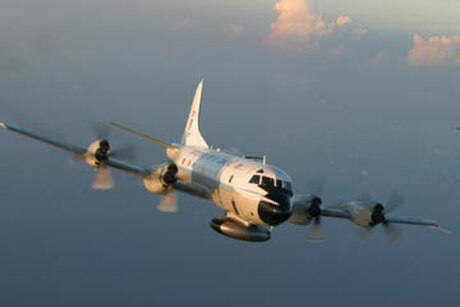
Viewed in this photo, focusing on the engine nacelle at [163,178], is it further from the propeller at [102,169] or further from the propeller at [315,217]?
the propeller at [315,217]

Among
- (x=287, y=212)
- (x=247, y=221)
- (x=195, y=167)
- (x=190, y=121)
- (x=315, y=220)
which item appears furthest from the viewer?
(x=190, y=121)

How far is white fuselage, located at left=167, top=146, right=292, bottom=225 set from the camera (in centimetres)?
4881

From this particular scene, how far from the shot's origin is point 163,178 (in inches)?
2057

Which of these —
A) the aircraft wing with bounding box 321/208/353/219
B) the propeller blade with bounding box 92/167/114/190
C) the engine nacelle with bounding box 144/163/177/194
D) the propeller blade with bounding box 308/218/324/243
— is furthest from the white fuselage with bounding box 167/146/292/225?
the aircraft wing with bounding box 321/208/353/219

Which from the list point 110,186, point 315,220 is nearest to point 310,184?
point 315,220

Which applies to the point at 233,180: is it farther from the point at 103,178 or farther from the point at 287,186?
the point at 103,178

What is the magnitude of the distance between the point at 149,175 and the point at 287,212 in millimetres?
12401

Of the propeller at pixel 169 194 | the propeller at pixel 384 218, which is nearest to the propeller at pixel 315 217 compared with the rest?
the propeller at pixel 384 218

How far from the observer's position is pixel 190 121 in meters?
76.5

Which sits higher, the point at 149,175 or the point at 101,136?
the point at 101,136

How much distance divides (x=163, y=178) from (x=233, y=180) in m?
5.53

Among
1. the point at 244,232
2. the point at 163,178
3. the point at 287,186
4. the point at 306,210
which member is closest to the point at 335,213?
the point at 306,210

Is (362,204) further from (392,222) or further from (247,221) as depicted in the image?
(247,221)

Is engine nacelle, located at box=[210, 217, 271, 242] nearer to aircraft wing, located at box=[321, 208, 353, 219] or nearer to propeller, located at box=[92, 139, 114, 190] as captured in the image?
aircraft wing, located at box=[321, 208, 353, 219]
